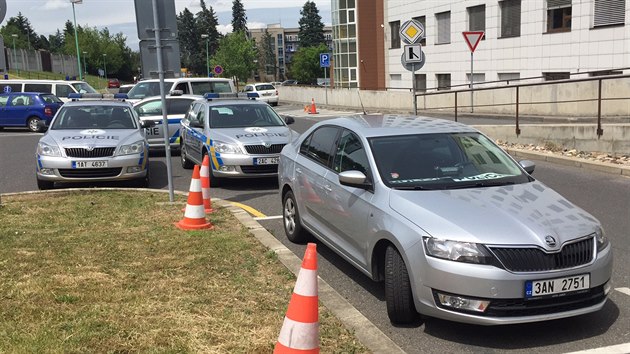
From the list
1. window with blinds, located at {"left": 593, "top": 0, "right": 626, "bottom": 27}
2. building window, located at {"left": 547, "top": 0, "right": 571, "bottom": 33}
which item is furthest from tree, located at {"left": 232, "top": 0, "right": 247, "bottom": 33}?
window with blinds, located at {"left": 593, "top": 0, "right": 626, "bottom": 27}

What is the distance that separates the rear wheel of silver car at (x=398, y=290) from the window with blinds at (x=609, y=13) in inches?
919

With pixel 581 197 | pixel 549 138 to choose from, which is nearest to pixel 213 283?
pixel 581 197

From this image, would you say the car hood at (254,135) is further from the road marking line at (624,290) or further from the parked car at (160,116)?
the road marking line at (624,290)

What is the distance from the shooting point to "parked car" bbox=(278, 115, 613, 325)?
4059 millimetres

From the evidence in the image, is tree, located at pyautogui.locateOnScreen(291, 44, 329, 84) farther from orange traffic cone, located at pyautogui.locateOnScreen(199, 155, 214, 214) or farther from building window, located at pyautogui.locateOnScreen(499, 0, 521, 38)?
orange traffic cone, located at pyautogui.locateOnScreen(199, 155, 214, 214)

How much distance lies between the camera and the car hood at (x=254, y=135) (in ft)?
35.8

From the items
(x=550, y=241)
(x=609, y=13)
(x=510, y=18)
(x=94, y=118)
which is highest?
(x=510, y=18)

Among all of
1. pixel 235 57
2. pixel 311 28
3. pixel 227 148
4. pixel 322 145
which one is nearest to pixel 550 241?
pixel 322 145

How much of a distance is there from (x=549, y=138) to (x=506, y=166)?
9898 mm

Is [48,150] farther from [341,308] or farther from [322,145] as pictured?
[341,308]

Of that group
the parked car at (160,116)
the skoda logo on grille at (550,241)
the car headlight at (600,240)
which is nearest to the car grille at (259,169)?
the parked car at (160,116)

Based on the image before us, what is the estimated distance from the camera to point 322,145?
6434 millimetres

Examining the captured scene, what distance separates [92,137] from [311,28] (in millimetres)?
140951

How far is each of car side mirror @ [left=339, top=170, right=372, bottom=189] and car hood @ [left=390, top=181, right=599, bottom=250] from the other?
34cm
